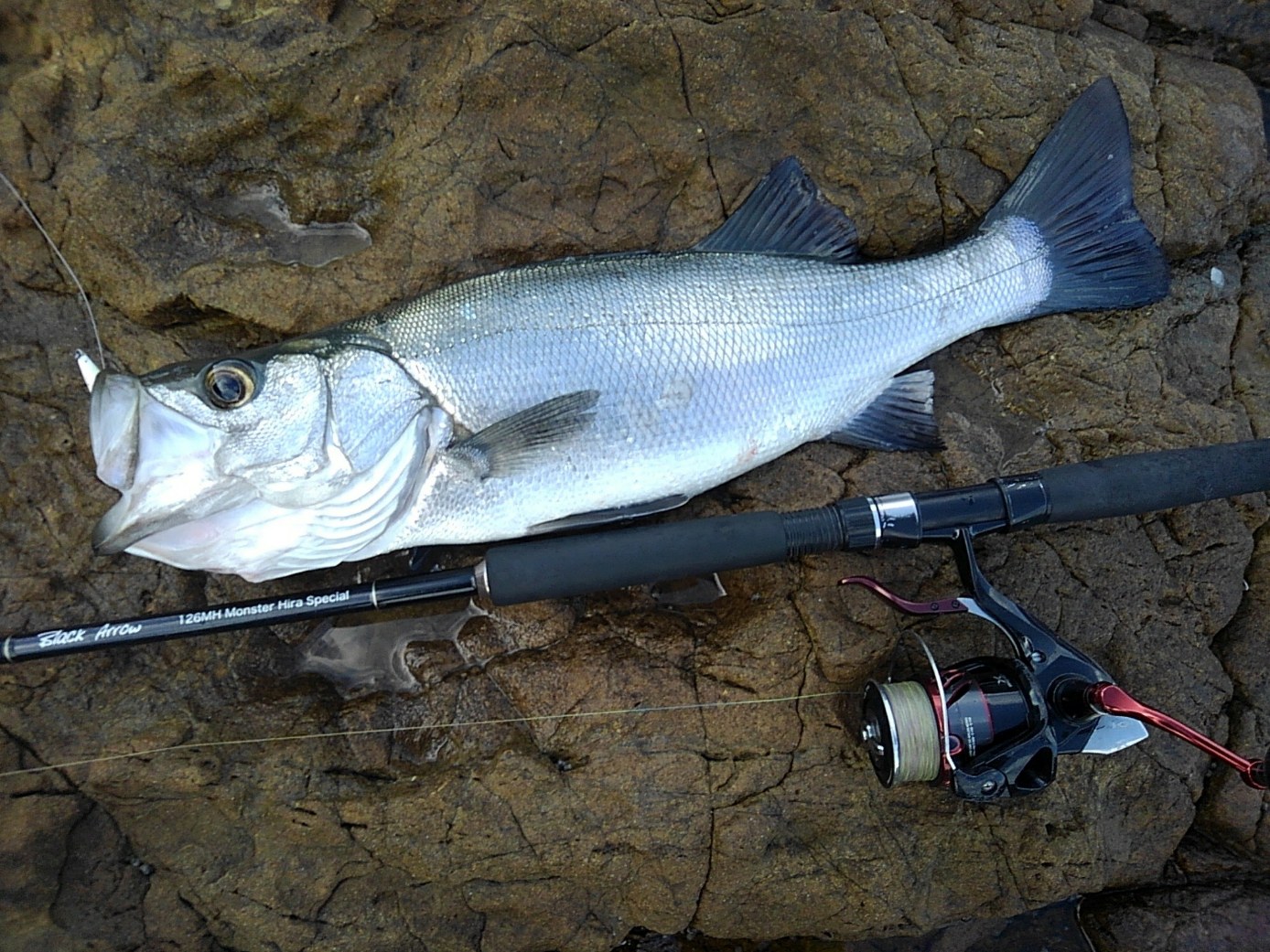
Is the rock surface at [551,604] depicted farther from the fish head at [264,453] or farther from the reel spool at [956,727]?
the fish head at [264,453]

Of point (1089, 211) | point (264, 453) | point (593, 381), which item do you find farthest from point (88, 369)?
point (1089, 211)

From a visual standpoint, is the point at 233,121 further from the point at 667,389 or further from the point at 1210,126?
the point at 1210,126

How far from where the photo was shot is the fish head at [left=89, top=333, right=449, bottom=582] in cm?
215

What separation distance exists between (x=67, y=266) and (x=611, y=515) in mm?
2142

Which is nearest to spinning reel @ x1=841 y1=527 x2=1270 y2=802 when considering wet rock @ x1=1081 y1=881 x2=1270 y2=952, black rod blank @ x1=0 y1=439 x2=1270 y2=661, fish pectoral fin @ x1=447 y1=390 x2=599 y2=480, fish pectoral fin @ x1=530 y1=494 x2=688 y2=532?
black rod blank @ x1=0 y1=439 x2=1270 y2=661

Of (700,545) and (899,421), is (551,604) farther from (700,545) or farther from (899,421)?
(899,421)

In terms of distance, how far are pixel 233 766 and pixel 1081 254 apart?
3560 millimetres

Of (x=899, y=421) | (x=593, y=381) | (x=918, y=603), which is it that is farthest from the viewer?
(x=899, y=421)

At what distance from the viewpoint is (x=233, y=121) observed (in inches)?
104

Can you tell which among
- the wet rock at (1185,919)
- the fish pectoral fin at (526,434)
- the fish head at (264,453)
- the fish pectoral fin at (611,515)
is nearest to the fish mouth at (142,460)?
the fish head at (264,453)

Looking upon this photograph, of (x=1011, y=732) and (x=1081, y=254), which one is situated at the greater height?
(x=1081, y=254)

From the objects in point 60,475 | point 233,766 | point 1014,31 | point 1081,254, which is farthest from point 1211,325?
point 60,475

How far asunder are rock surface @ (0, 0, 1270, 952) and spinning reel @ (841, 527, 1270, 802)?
25 centimetres

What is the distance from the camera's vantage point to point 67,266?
8.80 ft
